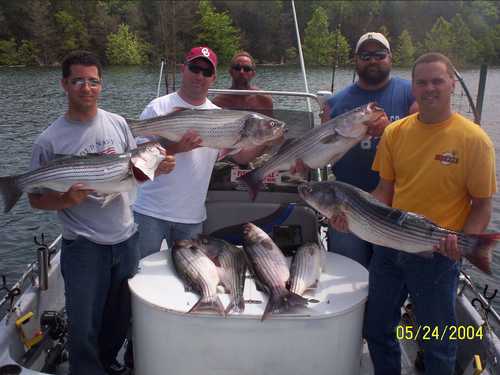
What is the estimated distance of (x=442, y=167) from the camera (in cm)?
294

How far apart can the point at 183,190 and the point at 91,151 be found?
95 centimetres

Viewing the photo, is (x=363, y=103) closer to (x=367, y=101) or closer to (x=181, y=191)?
(x=367, y=101)

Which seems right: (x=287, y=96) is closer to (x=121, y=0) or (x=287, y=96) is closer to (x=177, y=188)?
(x=177, y=188)

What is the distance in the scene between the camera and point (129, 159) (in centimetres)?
307

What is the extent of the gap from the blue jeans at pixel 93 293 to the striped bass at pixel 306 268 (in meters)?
1.12

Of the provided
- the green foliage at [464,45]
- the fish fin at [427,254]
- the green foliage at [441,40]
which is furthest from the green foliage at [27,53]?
the fish fin at [427,254]

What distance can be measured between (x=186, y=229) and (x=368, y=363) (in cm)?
183

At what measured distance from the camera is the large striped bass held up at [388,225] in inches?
110

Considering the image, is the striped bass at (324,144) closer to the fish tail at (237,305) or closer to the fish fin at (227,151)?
the fish fin at (227,151)

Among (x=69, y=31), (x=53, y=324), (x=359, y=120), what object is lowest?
(x=53, y=324)

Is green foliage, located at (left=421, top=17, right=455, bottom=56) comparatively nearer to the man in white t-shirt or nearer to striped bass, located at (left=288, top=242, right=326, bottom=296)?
the man in white t-shirt

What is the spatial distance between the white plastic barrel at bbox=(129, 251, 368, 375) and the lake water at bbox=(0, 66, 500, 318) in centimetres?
316

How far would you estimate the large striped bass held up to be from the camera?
281cm

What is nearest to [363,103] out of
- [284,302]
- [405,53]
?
[284,302]
